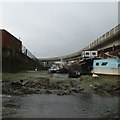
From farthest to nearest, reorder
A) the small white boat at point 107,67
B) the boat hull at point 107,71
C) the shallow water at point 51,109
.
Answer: the small white boat at point 107,67 → the boat hull at point 107,71 → the shallow water at point 51,109

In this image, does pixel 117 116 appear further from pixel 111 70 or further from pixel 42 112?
pixel 111 70

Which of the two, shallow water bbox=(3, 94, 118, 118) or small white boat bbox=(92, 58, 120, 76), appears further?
small white boat bbox=(92, 58, 120, 76)

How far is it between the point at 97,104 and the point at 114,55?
2252 cm

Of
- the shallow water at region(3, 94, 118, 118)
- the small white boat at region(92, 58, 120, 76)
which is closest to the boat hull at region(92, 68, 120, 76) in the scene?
the small white boat at region(92, 58, 120, 76)

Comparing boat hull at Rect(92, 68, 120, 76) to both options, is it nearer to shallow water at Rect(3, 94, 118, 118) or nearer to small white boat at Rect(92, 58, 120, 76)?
small white boat at Rect(92, 58, 120, 76)

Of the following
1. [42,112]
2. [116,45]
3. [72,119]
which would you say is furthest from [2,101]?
[116,45]

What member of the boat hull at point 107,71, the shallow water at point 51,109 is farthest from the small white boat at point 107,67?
the shallow water at point 51,109

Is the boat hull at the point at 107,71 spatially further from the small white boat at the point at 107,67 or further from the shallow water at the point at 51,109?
the shallow water at the point at 51,109

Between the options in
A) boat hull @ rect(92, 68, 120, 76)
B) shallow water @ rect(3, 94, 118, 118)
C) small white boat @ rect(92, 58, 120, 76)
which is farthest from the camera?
small white boat @ rect(92, 58, 120, 76)

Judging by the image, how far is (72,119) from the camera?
1077cm

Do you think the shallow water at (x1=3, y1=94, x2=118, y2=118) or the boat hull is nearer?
the shallow water at (x1=3, y1=94, x2=118, y2=118)

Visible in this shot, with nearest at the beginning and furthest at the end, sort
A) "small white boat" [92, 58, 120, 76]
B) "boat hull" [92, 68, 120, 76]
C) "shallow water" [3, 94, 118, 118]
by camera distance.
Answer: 1. "shallow water" [3, 94, 118, 118]
2. "boat hull" [92, 68, 120, 76]
3. "small white boat" [92, 58, 120, 76]

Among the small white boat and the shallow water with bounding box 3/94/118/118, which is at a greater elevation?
the small white boat

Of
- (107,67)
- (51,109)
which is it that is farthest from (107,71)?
(51,109)
